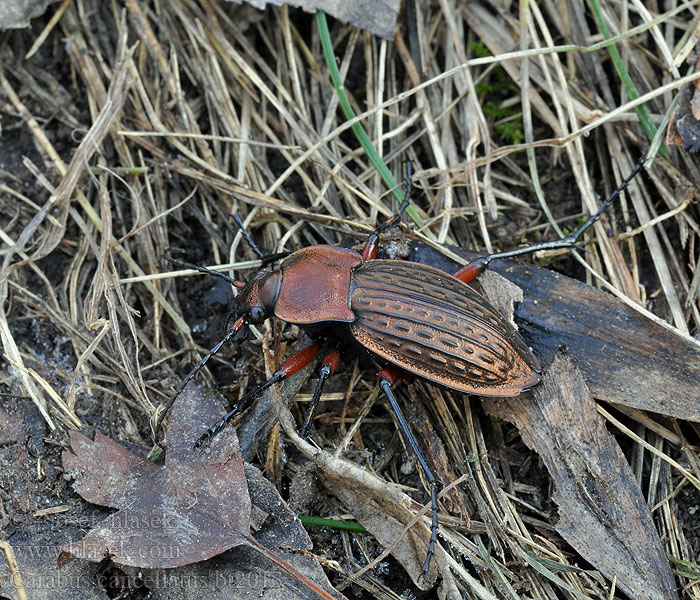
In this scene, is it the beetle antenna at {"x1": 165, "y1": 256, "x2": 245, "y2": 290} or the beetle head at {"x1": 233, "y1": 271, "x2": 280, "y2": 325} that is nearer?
the beetle head at {"x1": 233, "y1": 271, "x2": 280, "y2": 325}

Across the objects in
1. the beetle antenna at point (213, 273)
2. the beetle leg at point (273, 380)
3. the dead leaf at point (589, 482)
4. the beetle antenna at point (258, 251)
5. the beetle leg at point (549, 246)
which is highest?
the beetle leg at point (549, 246)

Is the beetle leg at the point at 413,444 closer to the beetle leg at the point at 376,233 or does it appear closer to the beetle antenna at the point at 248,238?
the beetle leg at the point at 376,233

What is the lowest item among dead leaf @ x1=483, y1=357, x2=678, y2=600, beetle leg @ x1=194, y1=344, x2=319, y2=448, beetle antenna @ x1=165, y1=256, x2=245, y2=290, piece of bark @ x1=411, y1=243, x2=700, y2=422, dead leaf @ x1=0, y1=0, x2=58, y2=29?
dead leaf @ x1=483, y1=357, x2=678, y2=600

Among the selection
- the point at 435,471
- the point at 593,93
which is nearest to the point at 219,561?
the point at 435,471

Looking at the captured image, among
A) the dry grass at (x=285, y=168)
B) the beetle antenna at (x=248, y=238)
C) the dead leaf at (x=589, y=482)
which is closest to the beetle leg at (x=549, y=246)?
the dry grass at (x=285, y=168)

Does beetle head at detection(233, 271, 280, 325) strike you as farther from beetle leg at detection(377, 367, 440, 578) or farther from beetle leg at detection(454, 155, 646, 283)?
beetle leg at detection(454, 155, 646, 283)

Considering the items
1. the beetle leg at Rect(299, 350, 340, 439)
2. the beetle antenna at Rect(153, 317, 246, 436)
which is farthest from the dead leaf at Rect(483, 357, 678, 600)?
the beetle antenna at Rect(153, 317, 246, 436)
